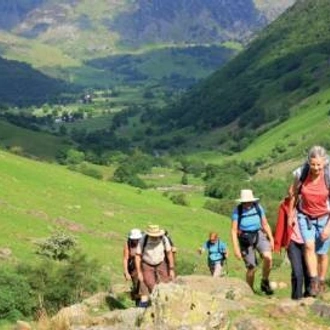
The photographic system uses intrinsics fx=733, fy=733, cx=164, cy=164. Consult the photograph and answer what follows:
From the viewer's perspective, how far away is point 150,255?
23344 millimetres

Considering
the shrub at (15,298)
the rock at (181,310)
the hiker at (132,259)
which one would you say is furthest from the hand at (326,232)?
the shrub at (15,298)

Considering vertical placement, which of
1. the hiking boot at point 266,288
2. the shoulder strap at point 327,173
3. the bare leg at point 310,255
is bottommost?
the hiking boot at point 266,288

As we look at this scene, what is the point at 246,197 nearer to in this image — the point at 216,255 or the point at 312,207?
the point at 312,207

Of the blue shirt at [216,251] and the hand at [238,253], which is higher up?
the blue shirt at [216,251]

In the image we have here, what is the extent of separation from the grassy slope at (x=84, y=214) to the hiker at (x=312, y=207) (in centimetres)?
3438

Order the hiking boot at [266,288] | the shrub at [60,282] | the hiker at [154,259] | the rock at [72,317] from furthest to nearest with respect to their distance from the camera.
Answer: the shrub at [60,282], the hiking boot at [266,288], the hiker at [154,259], the rock at [72,317]

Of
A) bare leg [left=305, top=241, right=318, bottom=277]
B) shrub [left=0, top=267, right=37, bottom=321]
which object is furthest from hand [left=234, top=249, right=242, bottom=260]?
shrub [left=0, top=267, right=37, bottom=321]

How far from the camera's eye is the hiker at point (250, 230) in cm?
2216

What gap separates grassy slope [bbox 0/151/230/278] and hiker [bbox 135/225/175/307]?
2941 centimetres

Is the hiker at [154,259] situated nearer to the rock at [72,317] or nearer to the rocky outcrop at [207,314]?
the rock at [72,317]

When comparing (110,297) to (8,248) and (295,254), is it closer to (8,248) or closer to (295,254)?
(295,254)

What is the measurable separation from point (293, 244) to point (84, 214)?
54.0 meters

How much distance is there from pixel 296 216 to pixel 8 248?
36758 millimetres

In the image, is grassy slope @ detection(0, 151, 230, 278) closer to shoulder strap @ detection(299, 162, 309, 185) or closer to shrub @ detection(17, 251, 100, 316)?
shrub @ detection(17, 251, 100, 316)
